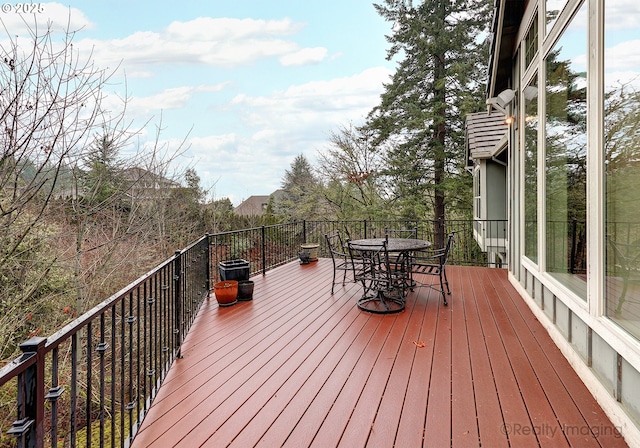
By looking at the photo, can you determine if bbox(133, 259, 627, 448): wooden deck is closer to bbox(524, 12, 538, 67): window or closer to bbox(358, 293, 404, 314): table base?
bbox(358, 293, 404, 314): table base

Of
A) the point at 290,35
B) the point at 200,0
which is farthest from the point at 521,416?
the point at 290,35

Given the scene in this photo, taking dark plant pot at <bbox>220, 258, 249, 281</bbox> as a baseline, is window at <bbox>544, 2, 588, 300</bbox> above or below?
above

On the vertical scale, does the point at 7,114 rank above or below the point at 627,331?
above

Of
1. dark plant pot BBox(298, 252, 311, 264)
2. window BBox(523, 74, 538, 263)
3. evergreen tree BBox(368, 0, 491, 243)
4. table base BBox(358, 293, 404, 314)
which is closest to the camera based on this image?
window BBox(523, 74, 538, 263)

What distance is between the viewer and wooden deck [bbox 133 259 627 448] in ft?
6.30

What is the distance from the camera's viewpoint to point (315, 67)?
45.4ft

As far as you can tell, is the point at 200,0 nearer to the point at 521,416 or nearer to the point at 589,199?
the point at 589,199

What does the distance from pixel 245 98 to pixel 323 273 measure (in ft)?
41.0

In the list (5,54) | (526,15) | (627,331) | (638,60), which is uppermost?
(526,15)

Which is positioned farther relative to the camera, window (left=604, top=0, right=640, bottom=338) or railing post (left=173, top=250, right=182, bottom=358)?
railing post (left=173, top=250, right=182, bottom=358)

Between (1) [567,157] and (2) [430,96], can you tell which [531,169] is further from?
(2) [430,96]

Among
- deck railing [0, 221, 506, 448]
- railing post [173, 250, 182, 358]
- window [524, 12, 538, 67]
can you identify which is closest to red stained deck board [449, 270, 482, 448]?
deck railing [0, 221, 506, 448]

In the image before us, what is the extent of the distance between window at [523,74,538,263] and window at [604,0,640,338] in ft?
5.84

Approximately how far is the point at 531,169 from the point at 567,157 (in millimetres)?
1181
